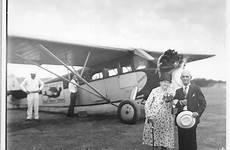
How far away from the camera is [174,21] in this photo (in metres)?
1.98

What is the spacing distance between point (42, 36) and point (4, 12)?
0.28 meters

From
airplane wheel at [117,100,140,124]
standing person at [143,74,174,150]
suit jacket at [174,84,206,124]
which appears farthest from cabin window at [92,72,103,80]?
suit jacket at [174,84,206,124]

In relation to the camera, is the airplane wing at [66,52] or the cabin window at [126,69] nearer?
the airplane wing at [66,52]

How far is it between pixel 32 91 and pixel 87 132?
0.44 m

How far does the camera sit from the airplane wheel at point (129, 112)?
190cm

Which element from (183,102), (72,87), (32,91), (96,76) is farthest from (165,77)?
(32,91)

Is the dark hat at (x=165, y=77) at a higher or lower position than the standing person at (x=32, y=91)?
higher

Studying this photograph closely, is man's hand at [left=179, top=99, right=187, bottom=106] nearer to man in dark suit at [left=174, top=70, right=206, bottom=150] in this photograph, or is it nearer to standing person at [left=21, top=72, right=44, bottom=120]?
man in dark suit at [left=174, top=70, right=206, bottom=150]

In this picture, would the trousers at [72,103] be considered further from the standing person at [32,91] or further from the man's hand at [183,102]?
the man's hand at [183,102]

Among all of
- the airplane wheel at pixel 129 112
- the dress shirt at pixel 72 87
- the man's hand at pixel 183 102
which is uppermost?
the dress shirt at pixel 72 87

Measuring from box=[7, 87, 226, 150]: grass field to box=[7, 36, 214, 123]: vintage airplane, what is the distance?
7cm

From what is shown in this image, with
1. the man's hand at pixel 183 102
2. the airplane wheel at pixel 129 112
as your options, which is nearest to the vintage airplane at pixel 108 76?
the airplane wheel at pixel 129 112

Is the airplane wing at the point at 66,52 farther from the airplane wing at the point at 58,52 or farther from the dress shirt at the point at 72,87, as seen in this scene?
the dress shirt at the point at 72,87

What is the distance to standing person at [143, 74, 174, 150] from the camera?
6.31 ft
